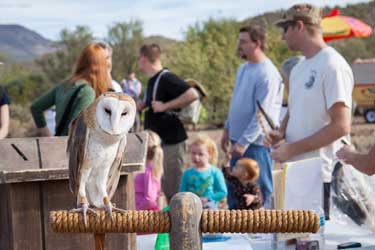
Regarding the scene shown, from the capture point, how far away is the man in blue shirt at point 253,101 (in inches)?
169

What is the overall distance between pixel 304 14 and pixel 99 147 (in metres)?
1.99

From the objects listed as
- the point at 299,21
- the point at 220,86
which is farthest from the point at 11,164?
the point at 220,86

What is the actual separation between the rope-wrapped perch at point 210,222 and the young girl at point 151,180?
9.64 feet

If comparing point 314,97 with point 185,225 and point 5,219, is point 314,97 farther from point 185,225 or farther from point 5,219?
point 185,225

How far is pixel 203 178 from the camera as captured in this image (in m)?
4.31

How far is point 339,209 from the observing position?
289 centimetres

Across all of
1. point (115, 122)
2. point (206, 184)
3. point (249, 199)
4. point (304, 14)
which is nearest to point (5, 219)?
point (115, 122)

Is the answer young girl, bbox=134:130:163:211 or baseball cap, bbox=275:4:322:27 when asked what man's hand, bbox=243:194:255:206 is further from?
baseball cap, bbox=275:4:322:27

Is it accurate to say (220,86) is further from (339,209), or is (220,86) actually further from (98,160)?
(98,160)

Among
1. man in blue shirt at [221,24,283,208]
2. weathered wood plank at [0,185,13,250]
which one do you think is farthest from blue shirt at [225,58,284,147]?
weathered wood plank at [0,185,13,250]

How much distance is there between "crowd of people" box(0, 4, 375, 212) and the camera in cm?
302

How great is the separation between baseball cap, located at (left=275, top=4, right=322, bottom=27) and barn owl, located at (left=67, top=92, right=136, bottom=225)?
1883mm

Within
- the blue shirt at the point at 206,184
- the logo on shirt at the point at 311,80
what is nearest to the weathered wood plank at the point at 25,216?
the logo on shirt at the point at 311,80

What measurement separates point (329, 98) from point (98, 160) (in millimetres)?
1741
